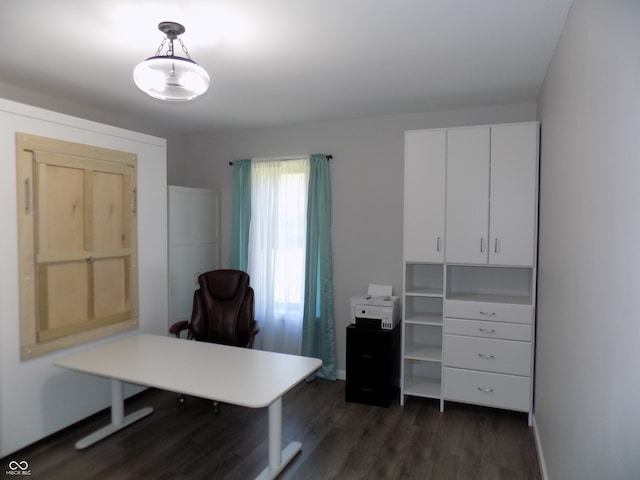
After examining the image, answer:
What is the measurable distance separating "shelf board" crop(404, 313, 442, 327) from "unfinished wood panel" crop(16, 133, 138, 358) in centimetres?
239

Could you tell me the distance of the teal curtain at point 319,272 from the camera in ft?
14.0

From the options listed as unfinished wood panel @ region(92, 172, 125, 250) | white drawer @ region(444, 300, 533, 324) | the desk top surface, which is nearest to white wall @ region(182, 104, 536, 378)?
white drawer @ region(444, 300, 533, 324)

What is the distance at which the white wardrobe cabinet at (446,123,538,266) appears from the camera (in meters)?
3.22

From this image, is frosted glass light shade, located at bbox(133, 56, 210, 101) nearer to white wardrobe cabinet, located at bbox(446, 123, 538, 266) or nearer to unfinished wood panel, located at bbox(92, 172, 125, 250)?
unfinished wood panel, located at bbox(92, 172, 125, 250)

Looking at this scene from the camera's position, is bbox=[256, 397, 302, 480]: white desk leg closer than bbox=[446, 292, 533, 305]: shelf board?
Yes

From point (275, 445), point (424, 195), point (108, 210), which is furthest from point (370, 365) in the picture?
point (108, 210)

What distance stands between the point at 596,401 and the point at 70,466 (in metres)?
2.96

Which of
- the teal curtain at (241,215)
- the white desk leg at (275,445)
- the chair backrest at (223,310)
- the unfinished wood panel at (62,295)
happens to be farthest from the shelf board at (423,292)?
the unfinished wood panel at (62,295)

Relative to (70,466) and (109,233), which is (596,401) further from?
(109,233)

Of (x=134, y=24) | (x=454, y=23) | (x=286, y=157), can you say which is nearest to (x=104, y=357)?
(x=134, y=24)

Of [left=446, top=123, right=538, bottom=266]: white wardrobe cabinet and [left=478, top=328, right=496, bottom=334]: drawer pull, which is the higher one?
[left=446, top=123, right=538, bottom=266]: white wardrobe cabinet

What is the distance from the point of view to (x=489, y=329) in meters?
3.34

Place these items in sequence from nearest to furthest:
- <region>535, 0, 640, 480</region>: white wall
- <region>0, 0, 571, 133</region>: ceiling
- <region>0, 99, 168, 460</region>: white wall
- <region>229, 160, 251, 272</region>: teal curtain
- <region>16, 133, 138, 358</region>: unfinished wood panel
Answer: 1. <region>535, 0, 640, 480</region>: white wall
2. <region>0, 0, 571, 133</region>: ceiling
3. <region>0, 99, 168, 460</region>: white wall
4. <region>16, 133, 138, 358</region>: unfinished wood panel
5. <region>229, 160, 251, 272</region>: teal curtain
